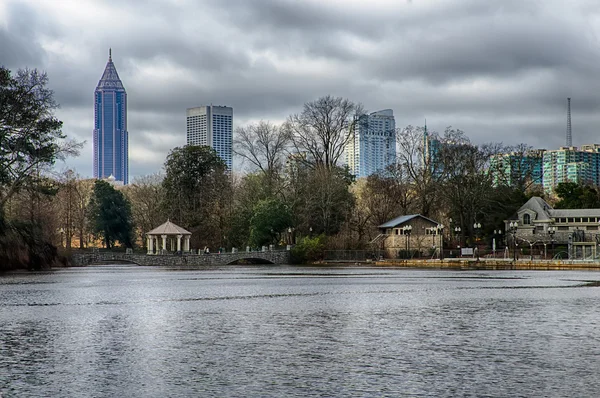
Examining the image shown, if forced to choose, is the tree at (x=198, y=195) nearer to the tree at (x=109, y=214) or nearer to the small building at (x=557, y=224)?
the tree at (x=109, y=214)

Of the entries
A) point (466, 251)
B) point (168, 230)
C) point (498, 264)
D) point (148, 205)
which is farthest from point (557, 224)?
point (148, 205)

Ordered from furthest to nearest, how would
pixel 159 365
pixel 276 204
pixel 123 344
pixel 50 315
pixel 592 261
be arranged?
pixel 276 204, pixel 592 261, pixel 50 315, pixel 123 344, pixel 159 365

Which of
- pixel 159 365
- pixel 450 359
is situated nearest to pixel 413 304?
pixel 450 359

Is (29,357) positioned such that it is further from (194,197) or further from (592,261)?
(194,197)

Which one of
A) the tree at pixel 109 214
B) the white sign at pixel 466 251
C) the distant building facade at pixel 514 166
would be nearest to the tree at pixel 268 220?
the white sign at pixel 466 251

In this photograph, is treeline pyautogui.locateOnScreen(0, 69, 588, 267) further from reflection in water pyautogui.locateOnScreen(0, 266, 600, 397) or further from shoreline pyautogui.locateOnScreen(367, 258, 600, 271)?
reflection in water pyautogui.locateOnScreen(0, 266, 600, 397)

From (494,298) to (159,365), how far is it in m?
19.8

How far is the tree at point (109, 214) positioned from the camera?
10500 cm

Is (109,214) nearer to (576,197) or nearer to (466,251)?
(466,251)

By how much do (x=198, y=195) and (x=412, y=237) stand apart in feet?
90.5

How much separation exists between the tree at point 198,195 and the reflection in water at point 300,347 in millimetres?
67203

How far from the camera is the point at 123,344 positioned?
1875cm

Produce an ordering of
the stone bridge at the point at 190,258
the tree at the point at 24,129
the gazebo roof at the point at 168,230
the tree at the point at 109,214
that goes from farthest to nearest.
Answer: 1. the tree at the point at 109,214
2. the gazebo roof at the point at 168,230
3. the stone bridge at the point at 190,258
4. the tree at the point at 24,129

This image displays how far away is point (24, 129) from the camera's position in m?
61.7
